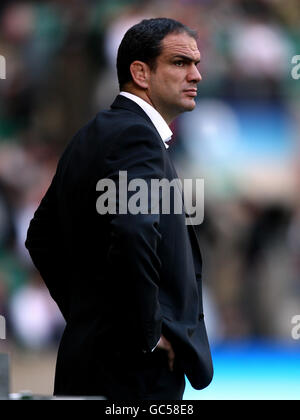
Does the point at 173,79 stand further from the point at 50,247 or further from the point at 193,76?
the point at 50,247

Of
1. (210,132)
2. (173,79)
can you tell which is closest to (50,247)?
(173,79)

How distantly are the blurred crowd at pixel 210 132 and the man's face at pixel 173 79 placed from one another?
15.0 ft

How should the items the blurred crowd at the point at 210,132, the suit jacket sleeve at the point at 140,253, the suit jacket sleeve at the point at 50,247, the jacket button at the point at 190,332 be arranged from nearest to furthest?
the suit jacket sleeve at the point at 140,253 < the jacket button at the point at 190,332 < the suit jacket sleeve at the point at 50,247 < the blurred crowd at the point at 210,132

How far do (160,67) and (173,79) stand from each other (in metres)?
0.05

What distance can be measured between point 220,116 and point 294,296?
5.12 feet

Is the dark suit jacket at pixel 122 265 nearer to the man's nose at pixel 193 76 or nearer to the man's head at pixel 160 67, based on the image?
the man's head at pixel 160 67

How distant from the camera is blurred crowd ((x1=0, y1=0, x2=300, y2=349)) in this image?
749cm

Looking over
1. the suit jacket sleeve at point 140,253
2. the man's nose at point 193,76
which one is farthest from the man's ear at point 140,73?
the suit jacket sleeve at point 140,253

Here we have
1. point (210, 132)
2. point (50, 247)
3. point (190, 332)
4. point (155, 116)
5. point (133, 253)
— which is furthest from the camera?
point (210, 132)

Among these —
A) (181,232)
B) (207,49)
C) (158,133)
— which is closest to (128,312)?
(181,232)

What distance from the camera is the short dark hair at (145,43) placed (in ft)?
9.33

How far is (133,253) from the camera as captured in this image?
8.11ft

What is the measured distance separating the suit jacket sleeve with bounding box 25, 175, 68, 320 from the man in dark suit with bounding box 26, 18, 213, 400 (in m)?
0.06

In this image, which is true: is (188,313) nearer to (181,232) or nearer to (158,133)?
(181,232)
